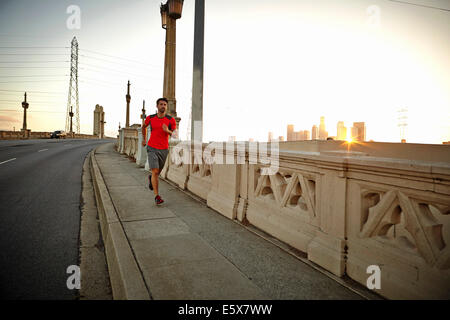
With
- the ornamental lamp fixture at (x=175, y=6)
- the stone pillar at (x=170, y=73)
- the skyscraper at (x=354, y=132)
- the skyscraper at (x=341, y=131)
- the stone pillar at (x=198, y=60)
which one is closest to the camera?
the stone pillar at (x=198, y=60)

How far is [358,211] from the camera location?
103 inches

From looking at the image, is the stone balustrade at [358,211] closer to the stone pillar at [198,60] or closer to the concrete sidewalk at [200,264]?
the concrete sidewalk at [200,264]

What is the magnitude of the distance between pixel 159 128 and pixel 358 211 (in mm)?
4178

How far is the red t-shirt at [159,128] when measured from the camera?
5.44 m

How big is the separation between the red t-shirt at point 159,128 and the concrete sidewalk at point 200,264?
Result: 61.9 inches

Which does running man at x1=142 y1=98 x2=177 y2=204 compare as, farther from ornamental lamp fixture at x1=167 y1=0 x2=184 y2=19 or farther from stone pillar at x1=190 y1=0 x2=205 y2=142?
ornamental lamp fixture at x1=167 y1=0 x2=184 y2=19

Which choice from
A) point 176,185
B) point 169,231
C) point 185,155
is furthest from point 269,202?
point 176,185

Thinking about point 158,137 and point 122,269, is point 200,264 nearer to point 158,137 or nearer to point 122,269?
point 122,269

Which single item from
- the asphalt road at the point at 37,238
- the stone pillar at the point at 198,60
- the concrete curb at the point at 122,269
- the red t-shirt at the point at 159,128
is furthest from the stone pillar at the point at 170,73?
the concrete curb at the point at 122,269

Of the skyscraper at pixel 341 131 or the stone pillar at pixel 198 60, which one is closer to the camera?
the stone pillar at pixel 198 60

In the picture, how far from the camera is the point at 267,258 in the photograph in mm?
3102

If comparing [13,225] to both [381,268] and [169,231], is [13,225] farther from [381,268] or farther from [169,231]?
[381,268]

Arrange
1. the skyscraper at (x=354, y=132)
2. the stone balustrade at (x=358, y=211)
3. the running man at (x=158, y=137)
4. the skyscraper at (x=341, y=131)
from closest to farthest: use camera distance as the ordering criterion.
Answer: the stone balustrade at (x=358, y=211), the running man at (x=158, y=137), the skyscraper at (x=354, y=132), the skyscraper at (x=341, y=131)
